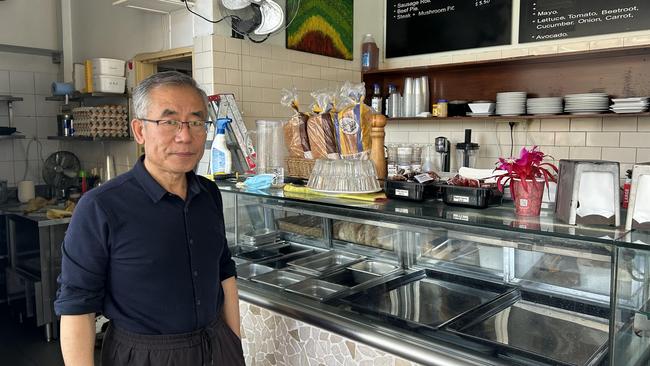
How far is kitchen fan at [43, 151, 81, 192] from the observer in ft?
15.3

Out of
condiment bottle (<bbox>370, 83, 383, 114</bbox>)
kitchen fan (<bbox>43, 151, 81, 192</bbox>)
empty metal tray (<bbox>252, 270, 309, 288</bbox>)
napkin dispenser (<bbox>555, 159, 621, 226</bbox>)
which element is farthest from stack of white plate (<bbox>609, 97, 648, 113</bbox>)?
kitchen fan (<bbox>43, 151, 81, 192</bbox>)

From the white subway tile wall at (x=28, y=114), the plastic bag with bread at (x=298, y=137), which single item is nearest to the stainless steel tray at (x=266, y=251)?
the plastic bag with bread at (x=298, y=137)

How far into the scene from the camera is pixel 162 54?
393 centimetres

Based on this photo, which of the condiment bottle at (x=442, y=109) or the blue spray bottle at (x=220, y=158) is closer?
the blue spray bottle at (x=220, y=158)

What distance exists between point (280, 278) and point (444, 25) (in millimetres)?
3258

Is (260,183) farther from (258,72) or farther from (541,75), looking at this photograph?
(541,75)

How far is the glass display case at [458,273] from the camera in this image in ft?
3.90

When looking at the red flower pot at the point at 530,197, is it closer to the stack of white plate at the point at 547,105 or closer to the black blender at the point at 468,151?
the stack of white plate at the point at 547,105

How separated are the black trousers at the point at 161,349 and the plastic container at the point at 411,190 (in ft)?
2.45

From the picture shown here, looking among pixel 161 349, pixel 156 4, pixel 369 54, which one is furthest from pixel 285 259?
pixel 369 54

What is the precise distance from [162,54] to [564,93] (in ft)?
10.2

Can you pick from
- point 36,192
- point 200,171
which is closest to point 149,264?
point 200,171

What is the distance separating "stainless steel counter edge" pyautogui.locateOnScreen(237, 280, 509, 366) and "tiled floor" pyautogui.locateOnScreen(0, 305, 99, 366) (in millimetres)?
2211

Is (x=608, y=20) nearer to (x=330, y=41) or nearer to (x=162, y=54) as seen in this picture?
(x=330, y=41)
